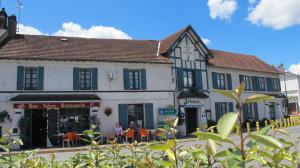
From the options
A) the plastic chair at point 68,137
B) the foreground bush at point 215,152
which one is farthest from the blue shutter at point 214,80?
the foreground bush at point 215,152

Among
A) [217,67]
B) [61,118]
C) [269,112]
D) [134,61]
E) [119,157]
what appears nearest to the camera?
[119,157]

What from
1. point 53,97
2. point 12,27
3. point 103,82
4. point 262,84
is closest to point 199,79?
point 103,82

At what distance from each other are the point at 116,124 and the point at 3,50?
8819 millimetres

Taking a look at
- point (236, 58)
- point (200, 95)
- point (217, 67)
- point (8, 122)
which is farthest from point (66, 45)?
point (236, 58)

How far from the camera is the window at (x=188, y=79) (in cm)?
2534

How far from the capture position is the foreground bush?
1.08 meters

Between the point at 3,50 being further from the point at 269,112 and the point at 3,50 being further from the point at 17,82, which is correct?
the point at 269,112

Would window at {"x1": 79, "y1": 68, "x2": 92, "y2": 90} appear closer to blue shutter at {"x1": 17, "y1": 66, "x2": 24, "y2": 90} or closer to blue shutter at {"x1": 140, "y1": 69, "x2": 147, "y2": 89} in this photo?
blue shutter at {"x1": 17, "y1": 66, "x2": 24, "y2": 90}

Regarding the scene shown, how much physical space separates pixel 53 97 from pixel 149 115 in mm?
6953

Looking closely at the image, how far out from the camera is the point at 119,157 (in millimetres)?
2588

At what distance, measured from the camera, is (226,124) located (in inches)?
39.8

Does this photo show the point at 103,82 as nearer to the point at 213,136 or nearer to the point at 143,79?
the point at 143,79

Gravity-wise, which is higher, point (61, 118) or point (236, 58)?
point (236, 58)

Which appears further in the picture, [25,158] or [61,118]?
[61,118]
